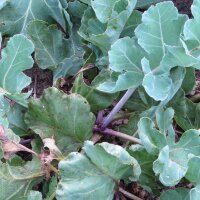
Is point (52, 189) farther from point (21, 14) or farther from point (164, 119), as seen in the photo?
point (21, 14)

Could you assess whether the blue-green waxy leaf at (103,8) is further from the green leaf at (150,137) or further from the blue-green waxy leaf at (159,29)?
the green leaf at (150,137)

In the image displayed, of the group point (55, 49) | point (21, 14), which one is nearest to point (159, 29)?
point (55, 49)

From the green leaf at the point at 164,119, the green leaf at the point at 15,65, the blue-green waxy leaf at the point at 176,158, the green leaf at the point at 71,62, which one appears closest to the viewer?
the blue-green waxy leaf at the point at 176,158

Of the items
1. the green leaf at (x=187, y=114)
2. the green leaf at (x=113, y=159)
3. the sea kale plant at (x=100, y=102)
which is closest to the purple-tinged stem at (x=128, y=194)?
the sea kale plant at (x=100, y=102)

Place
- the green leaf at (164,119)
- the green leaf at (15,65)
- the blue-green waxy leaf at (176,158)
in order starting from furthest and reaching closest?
the green leaf at (15,65)
the green leaf at (164,119)
the blue-green waxy leaf at (176,158)

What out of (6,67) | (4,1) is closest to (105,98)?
(6,67)
